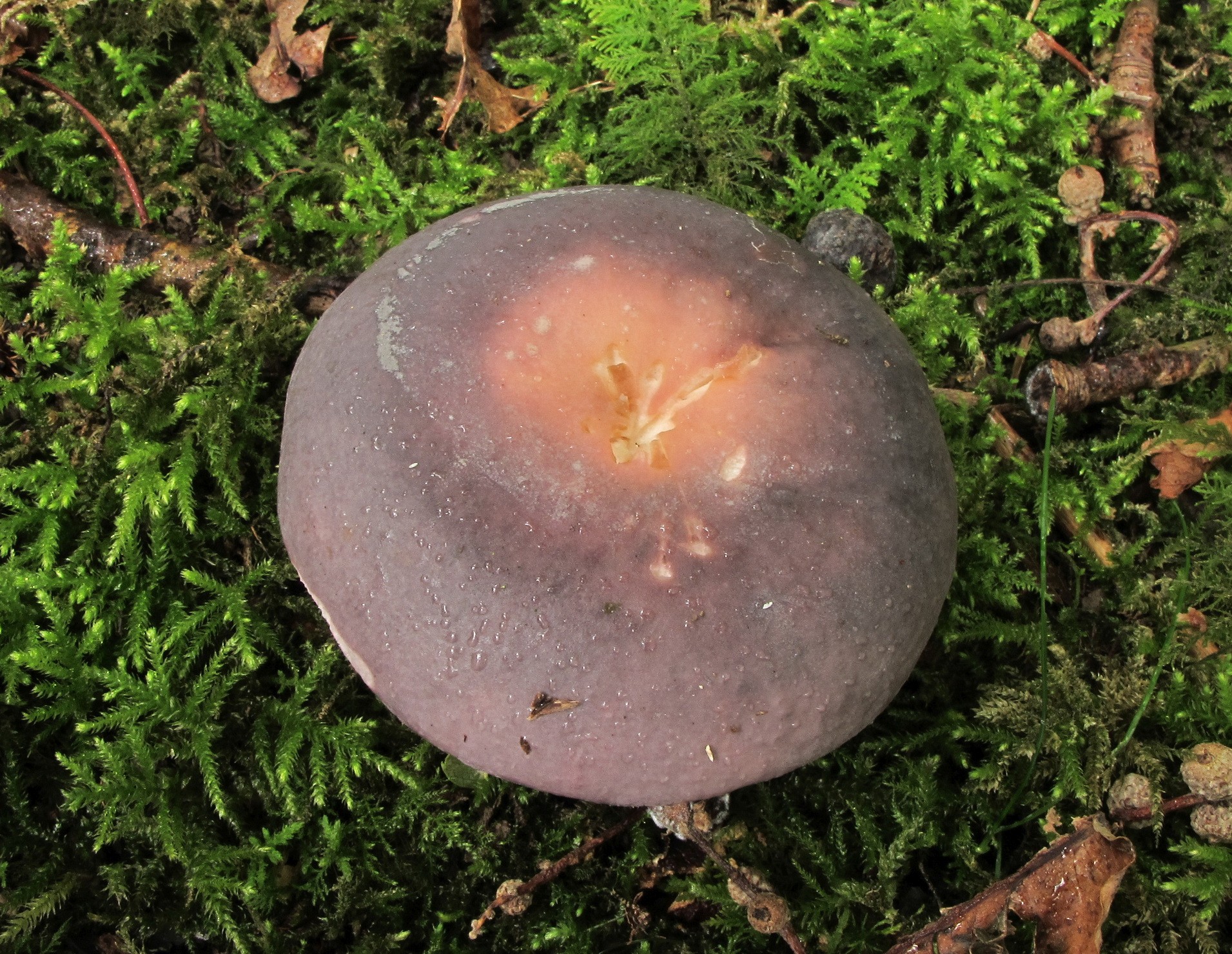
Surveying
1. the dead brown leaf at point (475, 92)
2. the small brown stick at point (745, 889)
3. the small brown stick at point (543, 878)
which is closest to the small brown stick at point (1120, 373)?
the small brown stick at point (745, 889)

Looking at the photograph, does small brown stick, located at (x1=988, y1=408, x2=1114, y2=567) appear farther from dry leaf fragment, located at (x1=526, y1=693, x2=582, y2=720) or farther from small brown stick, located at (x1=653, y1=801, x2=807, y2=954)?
dry leaf fragment, located at (x1=526, y1=693, x2=582, y2=720)

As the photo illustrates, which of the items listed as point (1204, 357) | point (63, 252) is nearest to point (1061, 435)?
point (1204, 357)

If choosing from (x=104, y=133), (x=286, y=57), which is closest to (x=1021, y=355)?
(x=286, y=57)

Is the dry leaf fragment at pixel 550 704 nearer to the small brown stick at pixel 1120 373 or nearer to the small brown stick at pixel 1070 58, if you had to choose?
the small brown stick at pixel 1120 373

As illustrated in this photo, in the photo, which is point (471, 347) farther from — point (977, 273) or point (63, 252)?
point (977, 273)

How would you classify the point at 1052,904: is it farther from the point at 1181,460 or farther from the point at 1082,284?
the point at 1082,284

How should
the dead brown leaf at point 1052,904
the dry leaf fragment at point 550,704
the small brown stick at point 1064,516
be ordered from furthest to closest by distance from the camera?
the small brown stick at point 1064,516
the dead brown leaf at point 1052,904
the dry leaf fragment at point 550,704

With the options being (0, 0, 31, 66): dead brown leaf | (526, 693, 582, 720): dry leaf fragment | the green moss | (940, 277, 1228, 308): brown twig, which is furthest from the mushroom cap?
(0, 0, 31, 66): dead brown leaf

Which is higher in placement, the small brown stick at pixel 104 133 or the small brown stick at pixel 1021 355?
the small brown stick at pixel 104 133
